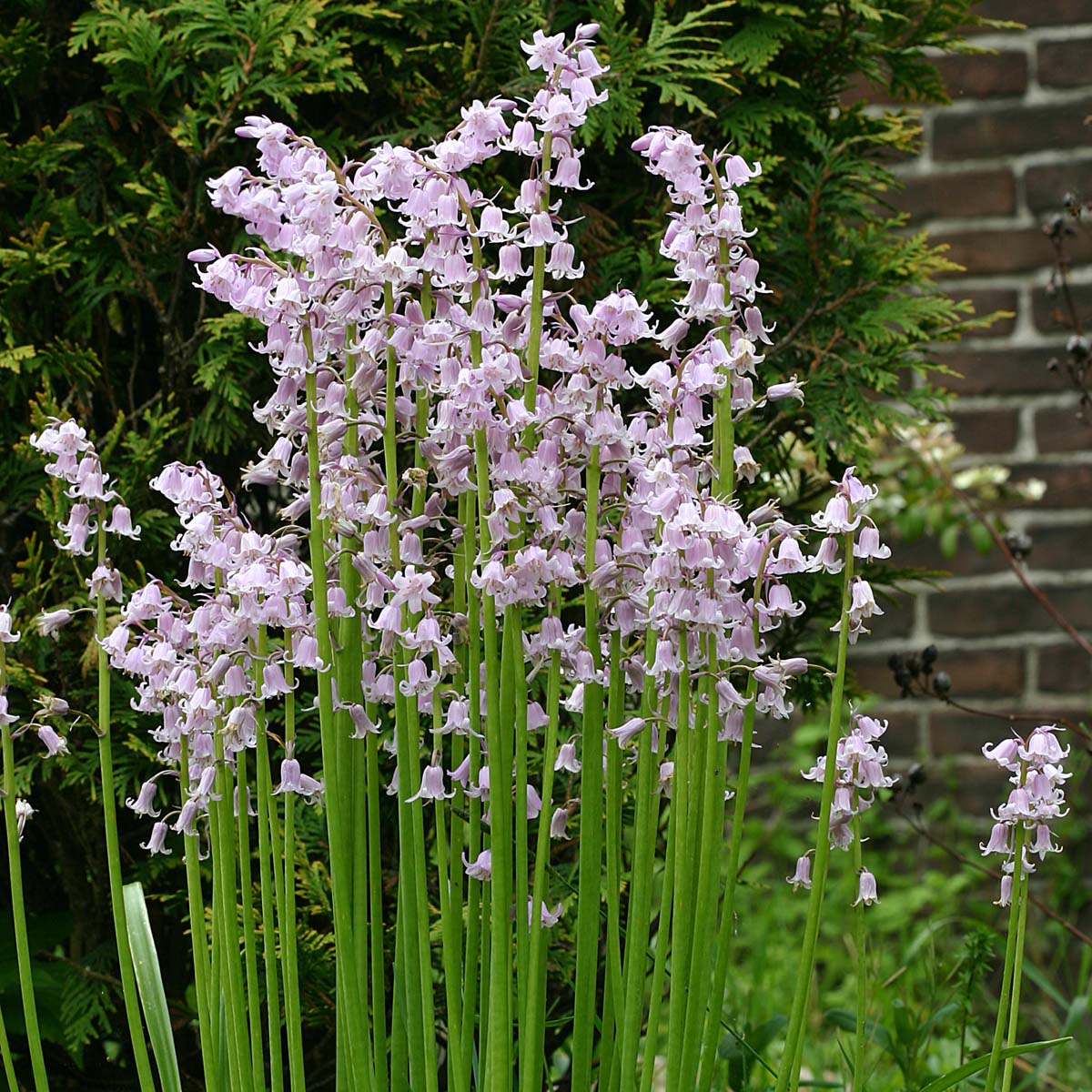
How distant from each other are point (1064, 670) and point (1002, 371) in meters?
0.93

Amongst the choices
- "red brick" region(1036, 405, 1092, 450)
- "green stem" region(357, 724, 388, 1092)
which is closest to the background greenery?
"green stem" region(357, 724, 388, 1092)

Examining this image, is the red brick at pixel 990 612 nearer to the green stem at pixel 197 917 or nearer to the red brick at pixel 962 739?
the red brick at pixel 962 739

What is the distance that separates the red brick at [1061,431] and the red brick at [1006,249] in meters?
0.45

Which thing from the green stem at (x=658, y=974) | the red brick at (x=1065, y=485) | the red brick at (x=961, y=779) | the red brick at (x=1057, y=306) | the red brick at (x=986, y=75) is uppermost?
the red brick at (x=986, y=75)

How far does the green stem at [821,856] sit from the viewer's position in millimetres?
1434

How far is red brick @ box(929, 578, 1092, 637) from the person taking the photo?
443 cm

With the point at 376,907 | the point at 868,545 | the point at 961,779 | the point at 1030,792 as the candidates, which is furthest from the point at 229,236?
the point at 961,779

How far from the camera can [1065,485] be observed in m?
4.41

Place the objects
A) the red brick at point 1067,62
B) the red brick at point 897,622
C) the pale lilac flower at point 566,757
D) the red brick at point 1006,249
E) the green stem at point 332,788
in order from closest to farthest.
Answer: the green stem at point 332,788
the pale lilac flower at point 566,757
the red brick at point 1067,62
the red brick at point 1006,249
the red brick at point 897,622

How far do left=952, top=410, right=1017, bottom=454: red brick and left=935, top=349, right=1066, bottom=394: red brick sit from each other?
2.7 inches

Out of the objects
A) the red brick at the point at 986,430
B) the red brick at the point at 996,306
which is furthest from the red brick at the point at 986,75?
the red brick at the point at 986,430

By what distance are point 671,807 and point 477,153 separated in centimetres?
74

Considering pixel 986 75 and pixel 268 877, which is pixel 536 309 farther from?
pixel 986 75

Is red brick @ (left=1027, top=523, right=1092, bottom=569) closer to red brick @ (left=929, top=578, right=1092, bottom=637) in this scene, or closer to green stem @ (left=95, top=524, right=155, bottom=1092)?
red brick @ (left=929, top=578, right=1092, bottom=637)
